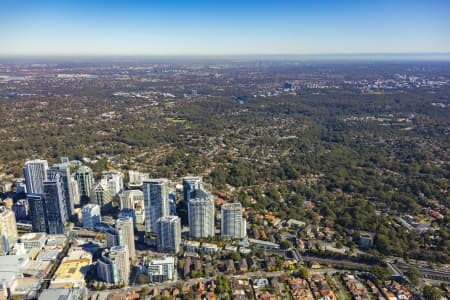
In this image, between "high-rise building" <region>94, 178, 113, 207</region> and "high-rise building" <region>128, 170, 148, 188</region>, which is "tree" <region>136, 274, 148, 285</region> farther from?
"high-rise building" <region>128, 170, 148, 188</region>

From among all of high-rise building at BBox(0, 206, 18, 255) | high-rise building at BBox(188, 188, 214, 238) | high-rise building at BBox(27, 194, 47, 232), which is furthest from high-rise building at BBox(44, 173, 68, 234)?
high-rise building at BBox(188, 188, 214, 238)

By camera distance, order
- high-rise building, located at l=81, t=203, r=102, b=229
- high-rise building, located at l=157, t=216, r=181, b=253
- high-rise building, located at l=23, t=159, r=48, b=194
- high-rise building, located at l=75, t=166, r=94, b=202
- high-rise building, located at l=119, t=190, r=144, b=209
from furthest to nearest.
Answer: high-rise building, located at l=75, t=166, r=94, b=202, high-rise building, located at l=23, t=159, r=48, b=194, high-rise building, located at l=119, t=190, r=144, b=209, high-rise building, located at l=81, t=203, r=102, b=229, high-rise building, located at l=157, t=216, r=181, b=253

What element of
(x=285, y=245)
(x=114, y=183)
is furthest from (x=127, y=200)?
(x=285, y=245)

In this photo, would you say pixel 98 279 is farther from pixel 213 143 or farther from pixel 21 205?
pixel 213 143

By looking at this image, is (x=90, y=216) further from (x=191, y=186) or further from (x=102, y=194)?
(x=191, y=186)

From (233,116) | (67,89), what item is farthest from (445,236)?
(67,89)

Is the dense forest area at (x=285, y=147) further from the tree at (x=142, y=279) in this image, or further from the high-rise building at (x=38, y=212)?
the high-rise building at (x=38, y=212)
